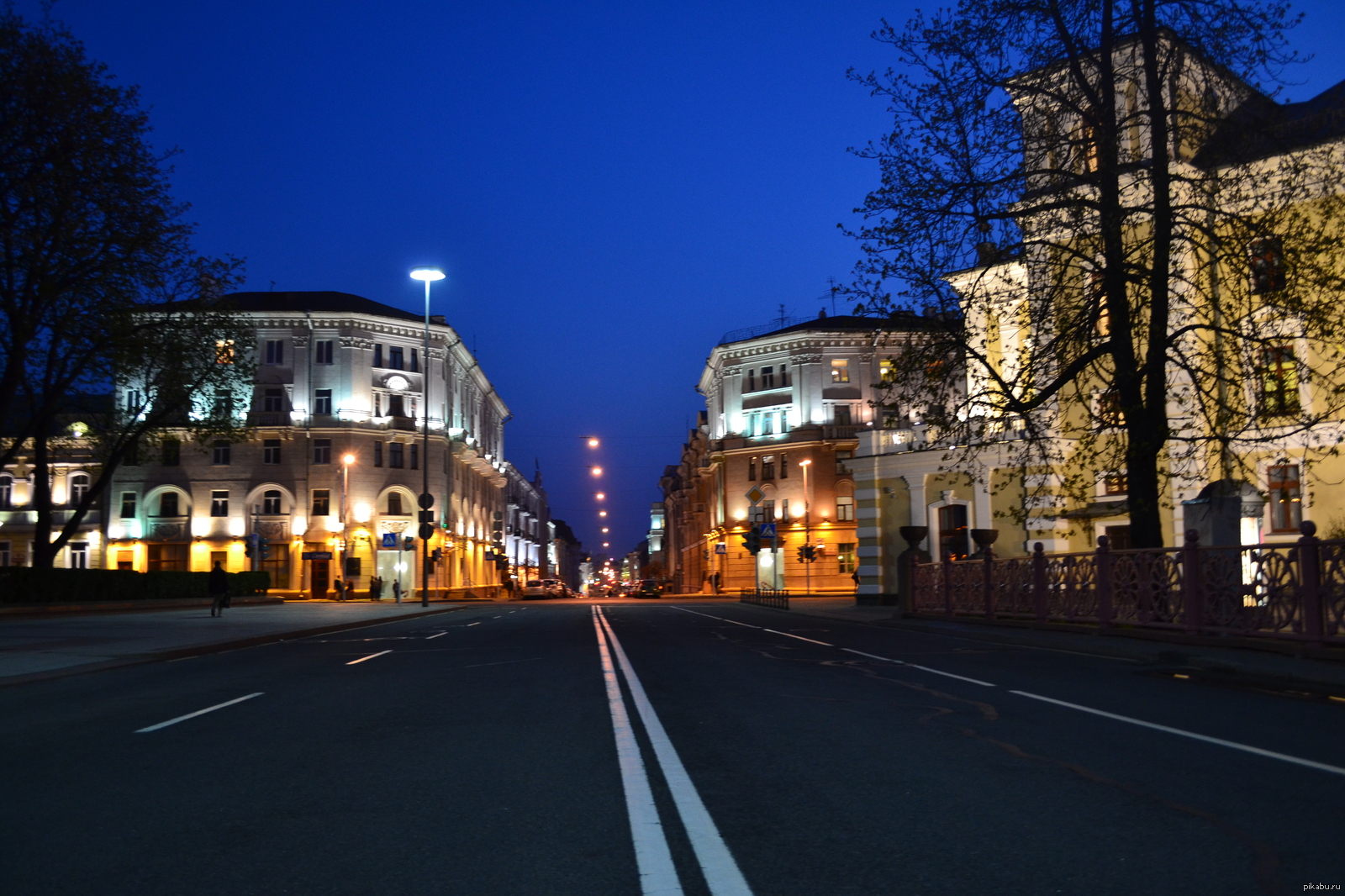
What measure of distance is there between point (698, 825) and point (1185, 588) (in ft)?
43.2

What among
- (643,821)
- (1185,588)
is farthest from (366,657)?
(1185,588)

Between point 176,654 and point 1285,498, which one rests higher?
point 1285,498

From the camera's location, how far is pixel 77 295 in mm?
30188

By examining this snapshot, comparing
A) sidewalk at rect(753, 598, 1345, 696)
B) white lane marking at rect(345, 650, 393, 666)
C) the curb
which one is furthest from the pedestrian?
Result: sidewalk at rect(753, 598, 1345, 696)

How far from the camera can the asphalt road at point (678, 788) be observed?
4.45 metres

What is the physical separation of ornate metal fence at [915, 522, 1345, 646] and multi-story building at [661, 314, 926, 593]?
50476 mm

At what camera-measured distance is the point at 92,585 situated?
36.2 m

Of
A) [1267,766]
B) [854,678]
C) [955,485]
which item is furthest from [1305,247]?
[955,485]

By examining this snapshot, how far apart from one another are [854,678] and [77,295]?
27875 millimetres

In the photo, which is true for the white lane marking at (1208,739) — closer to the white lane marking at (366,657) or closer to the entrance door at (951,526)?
the white lane marking at (366,657)

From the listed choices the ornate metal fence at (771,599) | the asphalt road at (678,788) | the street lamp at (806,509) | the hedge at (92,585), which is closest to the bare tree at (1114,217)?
the asphalt road at (678,788)

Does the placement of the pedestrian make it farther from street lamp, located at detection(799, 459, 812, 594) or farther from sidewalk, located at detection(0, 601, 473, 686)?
street lamp, located at detection(799, 459, 812, 594)

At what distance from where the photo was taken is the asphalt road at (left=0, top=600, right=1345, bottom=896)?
14.6ft

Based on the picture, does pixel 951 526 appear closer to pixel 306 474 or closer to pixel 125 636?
pixel 125 636
